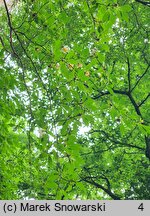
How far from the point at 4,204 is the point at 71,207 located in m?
0.58

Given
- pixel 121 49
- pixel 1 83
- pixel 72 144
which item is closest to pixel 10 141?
pixel 1 83

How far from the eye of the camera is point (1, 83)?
449 cm

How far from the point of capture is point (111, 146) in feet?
52.3

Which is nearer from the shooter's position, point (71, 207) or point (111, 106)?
point (71, 207)

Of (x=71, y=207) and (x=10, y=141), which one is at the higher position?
(x=10, y=141)

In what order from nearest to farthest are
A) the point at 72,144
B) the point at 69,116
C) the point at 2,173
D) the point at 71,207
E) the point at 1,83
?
the point at 71,207
the point at 72,144
the point at 69,116
the point at 1,83
the point at 2,173

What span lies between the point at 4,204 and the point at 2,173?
2.84 m

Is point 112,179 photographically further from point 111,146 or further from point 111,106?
point 111,106

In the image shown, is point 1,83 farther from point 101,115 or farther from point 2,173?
Answer: point 101,115

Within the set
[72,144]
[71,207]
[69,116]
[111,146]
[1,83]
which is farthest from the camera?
[111,146]

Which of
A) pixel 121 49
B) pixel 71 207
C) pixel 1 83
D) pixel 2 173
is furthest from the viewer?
pixel 121 49

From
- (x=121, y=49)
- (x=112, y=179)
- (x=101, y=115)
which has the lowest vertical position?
(x=112, y=179)

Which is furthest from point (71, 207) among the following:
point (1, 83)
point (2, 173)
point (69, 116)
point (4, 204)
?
point (2, 173)

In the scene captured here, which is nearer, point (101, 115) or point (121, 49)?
point (121, 49)
